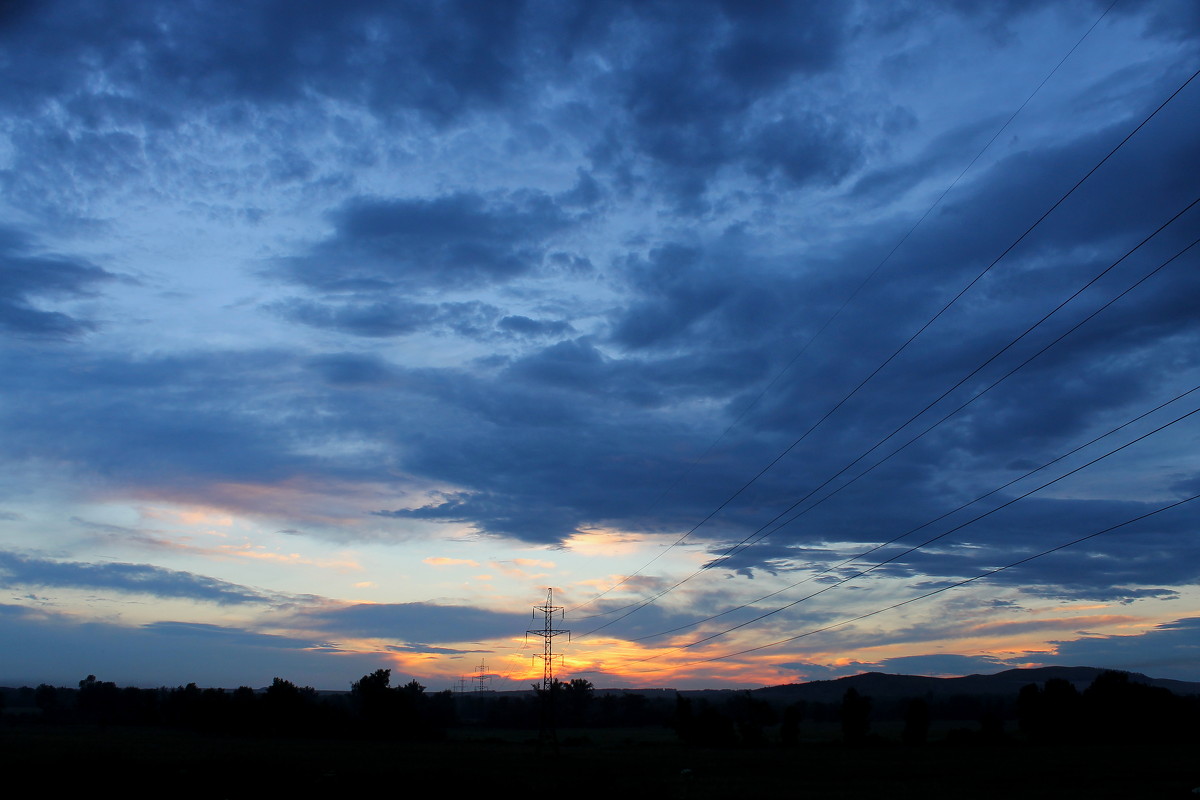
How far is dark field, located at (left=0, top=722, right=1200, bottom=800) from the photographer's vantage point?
46781 millimetres

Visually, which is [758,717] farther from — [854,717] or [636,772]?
[636,772]

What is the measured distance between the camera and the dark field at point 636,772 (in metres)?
46.8

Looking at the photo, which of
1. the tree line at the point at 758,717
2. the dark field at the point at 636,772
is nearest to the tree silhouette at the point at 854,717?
the tree line at the point at 758,717

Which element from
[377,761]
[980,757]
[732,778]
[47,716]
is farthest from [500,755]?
[47,716]

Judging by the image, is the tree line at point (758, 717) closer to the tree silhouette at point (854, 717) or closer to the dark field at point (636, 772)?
the tree silhouette at point (854, 717)

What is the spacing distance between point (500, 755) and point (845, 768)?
39.8m

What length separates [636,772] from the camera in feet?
254

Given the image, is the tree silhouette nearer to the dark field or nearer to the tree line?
the tree line

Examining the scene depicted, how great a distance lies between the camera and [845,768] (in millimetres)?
86250

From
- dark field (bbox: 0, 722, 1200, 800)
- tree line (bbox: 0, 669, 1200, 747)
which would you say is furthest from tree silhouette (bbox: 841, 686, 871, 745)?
dark field (bbox: 0, 722, 1200, 800)

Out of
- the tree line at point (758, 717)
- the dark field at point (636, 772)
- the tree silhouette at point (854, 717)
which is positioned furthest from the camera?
the tree silhouette at point (854, 717)

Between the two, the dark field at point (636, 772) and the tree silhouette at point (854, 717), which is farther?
the tree silhouette at point (854, 717)

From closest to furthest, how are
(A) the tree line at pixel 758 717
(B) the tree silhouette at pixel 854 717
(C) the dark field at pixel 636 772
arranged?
(C) the dark field at pixel 636 772
(A) the tree line at pixel 758 717
(B) the tree silhouette at pixel 854 717

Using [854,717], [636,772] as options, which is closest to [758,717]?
[854,717]
